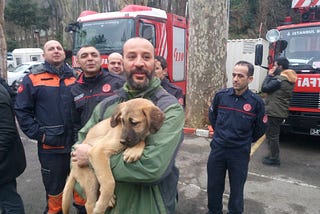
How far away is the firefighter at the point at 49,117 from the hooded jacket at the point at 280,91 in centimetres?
407

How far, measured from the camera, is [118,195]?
186cm

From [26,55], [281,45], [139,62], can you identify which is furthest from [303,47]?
[26,55]

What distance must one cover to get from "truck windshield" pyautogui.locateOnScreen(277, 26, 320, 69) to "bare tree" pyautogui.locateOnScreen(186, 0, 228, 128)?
69.0 inches

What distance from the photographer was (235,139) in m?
3.69

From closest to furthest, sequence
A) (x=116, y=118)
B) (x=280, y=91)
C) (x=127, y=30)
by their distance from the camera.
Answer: (x=116, y=118), (x=280, y=91), (x=127, y=30)

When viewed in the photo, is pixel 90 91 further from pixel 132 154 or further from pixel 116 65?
pixel 132 154

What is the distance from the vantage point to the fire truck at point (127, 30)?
29.6ft

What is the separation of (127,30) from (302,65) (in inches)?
198

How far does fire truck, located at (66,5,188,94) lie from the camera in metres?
9.03

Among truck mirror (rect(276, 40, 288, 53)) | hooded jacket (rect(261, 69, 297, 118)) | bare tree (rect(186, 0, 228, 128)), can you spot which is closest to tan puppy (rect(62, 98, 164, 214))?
hooded jacket (rect(261, 69, 297, 118))

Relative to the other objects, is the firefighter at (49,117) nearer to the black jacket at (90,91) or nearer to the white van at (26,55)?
the black jacket at (90,91)

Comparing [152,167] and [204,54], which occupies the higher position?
[204,54]

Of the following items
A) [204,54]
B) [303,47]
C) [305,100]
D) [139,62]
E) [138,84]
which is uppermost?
[303,47]

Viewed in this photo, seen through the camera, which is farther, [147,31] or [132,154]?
[147,31]
